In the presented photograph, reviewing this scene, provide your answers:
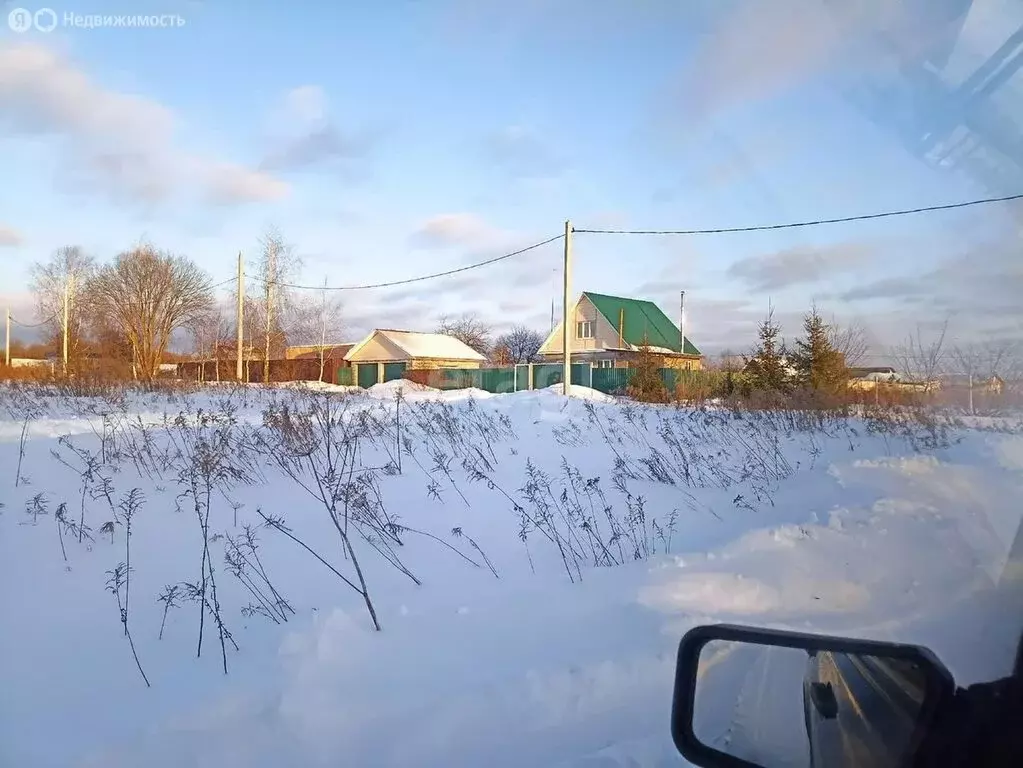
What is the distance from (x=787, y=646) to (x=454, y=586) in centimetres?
300

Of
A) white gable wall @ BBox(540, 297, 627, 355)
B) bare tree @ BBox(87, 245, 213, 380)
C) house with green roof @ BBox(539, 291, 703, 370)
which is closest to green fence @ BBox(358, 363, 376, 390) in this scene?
house with green roof @ BBox(539, 291, 703, 370)

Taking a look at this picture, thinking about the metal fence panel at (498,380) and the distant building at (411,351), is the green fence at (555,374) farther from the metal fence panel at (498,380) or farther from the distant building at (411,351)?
the distant building at (411,351)

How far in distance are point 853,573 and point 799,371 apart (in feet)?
12.2

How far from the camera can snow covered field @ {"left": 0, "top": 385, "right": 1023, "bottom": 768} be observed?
2.17 metres

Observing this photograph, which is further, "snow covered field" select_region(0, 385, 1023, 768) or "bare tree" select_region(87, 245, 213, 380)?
"bare tree" select_region(87, 245, 213, 380)

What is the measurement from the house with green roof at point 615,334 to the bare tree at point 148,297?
8.67m

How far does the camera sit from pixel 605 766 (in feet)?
6.49

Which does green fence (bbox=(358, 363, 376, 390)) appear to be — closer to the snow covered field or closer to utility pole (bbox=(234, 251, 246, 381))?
utility pole (bbox=(234, 251, 246, 381))

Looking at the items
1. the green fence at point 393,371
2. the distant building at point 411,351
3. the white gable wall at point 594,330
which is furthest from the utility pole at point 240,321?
the distant building at point 411,351

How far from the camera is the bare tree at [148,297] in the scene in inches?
211

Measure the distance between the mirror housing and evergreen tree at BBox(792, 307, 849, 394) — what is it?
2089 millimetres

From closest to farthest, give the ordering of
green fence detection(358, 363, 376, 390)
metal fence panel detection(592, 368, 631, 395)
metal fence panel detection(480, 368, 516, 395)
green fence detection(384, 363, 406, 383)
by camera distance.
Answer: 1. metal fence panel detection(592, 368, 631, 395)
2. metal fence panel detection(480, 368, 516, 395)
3. green fence detection(358, 363, 376, 390)
4. green fence detection(384, 363, 406, 383)

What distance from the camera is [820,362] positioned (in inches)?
175

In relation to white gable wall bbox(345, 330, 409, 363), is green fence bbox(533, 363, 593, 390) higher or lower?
lower
